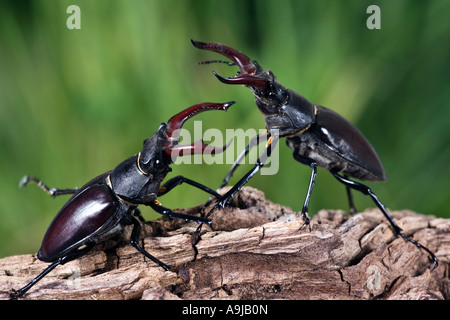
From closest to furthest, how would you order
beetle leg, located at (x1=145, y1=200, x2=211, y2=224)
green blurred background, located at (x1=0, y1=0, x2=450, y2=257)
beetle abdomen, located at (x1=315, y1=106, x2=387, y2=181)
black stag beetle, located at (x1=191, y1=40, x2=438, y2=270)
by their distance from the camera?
beetle leg, located at (x1=145, y1=200, x2=211, y2=224)
black stag beetle, located at (x1=191, y1=40, x2=438, y2=270)
beetle abdomen, located at (x1=315, y1=106, x2=387, y2=181)
green blurred background, located at (x1=0, y1=0, x2=450, y2=257)

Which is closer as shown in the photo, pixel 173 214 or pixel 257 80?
pixel 173 214

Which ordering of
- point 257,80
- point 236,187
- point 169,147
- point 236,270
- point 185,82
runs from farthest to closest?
point 185,82
point 257,80
point 236,187
point 169,147
point 236,270

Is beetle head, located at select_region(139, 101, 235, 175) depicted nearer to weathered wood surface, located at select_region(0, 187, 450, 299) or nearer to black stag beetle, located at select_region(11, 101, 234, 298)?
black stag beetle, located at select_region(11, 101, 234, 298)

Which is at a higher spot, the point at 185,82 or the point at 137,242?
the point at 185,82

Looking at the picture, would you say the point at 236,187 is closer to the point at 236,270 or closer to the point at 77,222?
the point at 236,270

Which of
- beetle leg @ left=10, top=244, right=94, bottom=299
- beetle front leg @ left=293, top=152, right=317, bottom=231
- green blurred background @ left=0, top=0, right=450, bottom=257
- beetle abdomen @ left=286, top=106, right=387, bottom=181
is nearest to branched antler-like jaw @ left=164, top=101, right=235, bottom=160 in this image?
beetle front leg @ left=293, top=152, right=317, bottom=231

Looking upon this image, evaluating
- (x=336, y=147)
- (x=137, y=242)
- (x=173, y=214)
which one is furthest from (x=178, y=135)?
(x=336, y=147)

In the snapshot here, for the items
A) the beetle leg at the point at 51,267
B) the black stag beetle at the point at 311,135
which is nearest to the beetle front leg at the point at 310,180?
the black stag beetle at the point at 311,135
